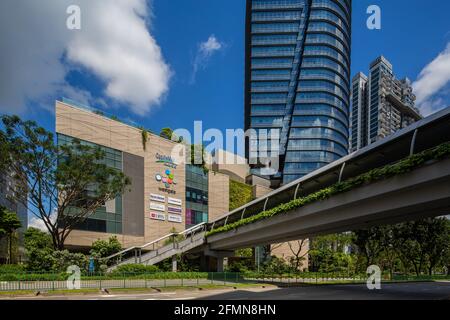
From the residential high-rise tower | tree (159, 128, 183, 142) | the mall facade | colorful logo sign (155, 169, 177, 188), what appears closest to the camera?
the mall facade

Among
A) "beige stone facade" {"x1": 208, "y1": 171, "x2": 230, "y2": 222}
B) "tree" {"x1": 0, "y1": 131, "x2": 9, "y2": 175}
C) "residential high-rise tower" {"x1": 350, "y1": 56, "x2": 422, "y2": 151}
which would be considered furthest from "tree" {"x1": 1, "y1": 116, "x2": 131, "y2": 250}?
"residential high-rise tower" {"x1": 350, "y1": 56, "x2": 422, "y2": 151}

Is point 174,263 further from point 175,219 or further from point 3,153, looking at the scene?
point 3,153

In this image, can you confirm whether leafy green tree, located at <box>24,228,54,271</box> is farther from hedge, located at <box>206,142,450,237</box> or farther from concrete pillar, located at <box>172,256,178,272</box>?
hedge, located at <box>206,142,450,237</box>

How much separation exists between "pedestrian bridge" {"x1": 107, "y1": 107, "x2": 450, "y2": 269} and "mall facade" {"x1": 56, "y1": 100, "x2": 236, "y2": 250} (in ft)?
67.3

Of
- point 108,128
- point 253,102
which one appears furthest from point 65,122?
point 253,102

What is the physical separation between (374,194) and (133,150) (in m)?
38.6

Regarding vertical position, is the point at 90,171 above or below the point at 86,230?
above

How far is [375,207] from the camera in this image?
21.0 m

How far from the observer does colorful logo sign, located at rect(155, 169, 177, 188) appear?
178ft

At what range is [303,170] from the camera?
108375 millimetres

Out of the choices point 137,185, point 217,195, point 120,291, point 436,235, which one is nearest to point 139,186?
point 137,185

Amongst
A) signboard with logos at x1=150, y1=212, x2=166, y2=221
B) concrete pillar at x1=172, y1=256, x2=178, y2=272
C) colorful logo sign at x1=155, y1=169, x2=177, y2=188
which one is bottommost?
concrete pillar at x1=172, y1=256, x2=178, y2=272
